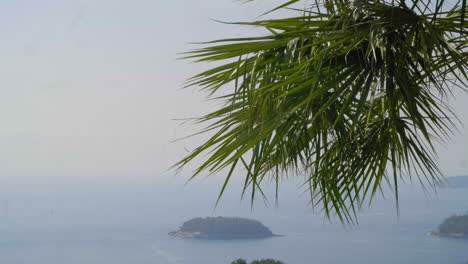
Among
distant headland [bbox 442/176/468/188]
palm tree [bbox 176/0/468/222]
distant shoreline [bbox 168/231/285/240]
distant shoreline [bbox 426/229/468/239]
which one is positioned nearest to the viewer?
palm tree [bbox 176/0/468/222]

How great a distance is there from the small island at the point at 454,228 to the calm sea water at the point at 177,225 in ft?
0.85

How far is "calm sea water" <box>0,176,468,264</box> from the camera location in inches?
913

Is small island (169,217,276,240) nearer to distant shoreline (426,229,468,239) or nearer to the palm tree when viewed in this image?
distant shoreline (426,229,468,239)

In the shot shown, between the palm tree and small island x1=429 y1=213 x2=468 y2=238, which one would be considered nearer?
the palm tree

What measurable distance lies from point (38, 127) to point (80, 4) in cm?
673

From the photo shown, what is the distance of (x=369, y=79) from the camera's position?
4.47ft

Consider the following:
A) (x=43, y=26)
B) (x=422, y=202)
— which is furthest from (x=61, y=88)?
(x=422, y=202)

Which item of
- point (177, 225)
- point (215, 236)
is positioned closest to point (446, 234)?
point (215, 236)

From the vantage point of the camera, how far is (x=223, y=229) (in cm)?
2409

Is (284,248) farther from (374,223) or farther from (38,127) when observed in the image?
(38,127)

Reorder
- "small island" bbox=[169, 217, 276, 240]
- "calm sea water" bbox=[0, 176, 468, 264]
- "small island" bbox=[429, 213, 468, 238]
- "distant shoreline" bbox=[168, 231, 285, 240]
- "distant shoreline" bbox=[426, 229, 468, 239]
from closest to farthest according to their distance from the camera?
"distant shoreline" bbox=[426, 229, 468, 239]
"small island" bbox=[429, 213, 468, 238]
"calm sea water" bbox=[0, 176, 468, 264]
"distant shoreline" bbox=[168, 231, 285, 240]
"small island" bbox=[169, 217, 276, 240]

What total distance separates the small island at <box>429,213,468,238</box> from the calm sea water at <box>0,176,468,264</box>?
26cm

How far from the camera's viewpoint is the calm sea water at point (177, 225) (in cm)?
2319

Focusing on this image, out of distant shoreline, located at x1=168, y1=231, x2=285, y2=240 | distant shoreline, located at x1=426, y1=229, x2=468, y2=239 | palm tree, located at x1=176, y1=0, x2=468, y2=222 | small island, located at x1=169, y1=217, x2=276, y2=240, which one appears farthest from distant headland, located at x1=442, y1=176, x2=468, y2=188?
palm tree, located at x1=176, y1=0, x2=468, y2=222
